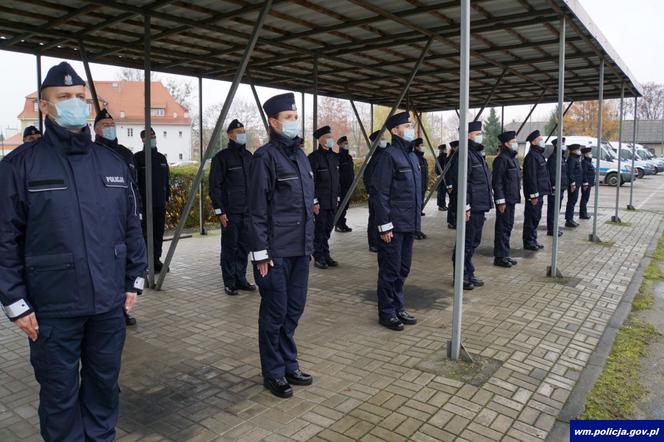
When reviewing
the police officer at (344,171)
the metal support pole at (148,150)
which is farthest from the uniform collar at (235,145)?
the police officer at (344,171)

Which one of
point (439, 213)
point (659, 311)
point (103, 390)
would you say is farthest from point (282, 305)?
point (439, 213)

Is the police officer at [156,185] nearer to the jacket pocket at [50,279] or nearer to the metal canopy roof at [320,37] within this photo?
the metal canopy roof at [320,37]

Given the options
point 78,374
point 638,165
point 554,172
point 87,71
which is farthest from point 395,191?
point 638,165

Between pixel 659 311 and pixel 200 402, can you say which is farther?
pixel 659 311

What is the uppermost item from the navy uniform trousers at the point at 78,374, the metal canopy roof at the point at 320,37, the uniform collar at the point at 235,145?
the metal canopy roof at the point at 320,37

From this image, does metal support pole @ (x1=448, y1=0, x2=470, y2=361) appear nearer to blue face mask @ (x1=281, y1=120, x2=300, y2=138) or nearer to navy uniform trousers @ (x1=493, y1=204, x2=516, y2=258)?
blue face mask @ (x1=281, y1=120, x2=300, y2=138)

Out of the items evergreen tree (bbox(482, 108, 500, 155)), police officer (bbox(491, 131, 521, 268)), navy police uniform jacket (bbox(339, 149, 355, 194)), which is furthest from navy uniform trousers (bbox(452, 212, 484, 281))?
evergreen tree (bbox(482, 108, 500, 155))

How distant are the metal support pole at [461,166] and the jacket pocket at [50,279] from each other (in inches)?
113

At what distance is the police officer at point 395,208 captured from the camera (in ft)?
15.8

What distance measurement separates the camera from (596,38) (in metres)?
7.26

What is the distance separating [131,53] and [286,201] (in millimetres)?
6033

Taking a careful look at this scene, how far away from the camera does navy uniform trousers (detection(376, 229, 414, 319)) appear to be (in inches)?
193

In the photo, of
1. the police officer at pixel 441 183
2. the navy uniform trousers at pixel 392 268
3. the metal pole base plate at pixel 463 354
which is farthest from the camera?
the police officer at pixel 441 183

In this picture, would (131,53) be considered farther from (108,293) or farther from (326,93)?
(108,293)
